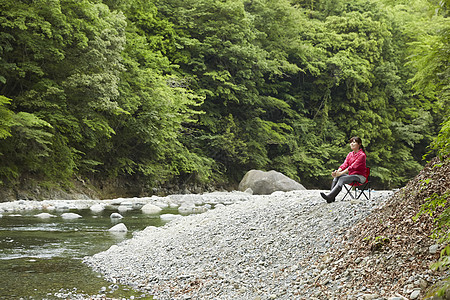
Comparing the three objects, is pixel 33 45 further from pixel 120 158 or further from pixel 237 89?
pixel 237 89

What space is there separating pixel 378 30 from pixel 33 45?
2621 cm

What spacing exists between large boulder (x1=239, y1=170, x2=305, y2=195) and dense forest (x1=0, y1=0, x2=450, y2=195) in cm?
229

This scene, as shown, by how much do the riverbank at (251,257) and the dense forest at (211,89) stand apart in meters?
2.11

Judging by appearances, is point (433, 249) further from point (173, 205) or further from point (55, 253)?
point (173, 205)

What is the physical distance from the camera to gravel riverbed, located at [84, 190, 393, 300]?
497 cm

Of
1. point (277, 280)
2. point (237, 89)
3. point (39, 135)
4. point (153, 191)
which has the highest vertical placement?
point (237, 89)

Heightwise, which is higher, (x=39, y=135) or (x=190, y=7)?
(x=190, y=7)

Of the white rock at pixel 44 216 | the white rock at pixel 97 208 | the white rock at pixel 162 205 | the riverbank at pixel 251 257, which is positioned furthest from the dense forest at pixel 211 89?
the white rock at pixel 162 205

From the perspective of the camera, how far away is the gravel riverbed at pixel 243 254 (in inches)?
196

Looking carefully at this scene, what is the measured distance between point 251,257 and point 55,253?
3756mm

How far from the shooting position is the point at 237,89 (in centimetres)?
2567

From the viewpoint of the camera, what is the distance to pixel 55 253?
7523 millimetres

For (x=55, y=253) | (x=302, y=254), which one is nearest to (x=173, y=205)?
(x=55, y=253)

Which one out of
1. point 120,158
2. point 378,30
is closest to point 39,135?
point 120,158
